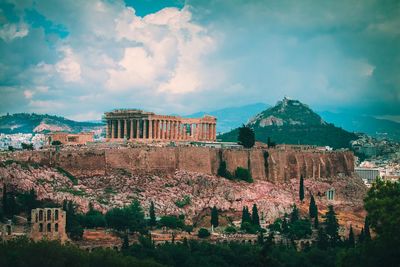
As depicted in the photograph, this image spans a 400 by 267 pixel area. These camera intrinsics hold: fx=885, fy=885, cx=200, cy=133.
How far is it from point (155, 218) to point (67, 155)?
15.1 m

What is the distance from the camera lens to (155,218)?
3652 inches

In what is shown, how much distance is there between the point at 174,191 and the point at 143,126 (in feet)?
86.5

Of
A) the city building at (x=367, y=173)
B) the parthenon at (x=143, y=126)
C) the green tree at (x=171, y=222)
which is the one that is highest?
the parthenon at (x=143, y=126)

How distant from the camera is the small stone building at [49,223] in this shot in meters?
77.0

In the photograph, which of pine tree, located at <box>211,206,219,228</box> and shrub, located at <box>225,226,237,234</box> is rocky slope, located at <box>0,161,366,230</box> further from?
shrub, located at <box>225,226,237,234</box>

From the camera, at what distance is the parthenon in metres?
129

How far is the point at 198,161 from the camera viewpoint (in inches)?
4491

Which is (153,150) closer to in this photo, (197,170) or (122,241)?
(197,170)

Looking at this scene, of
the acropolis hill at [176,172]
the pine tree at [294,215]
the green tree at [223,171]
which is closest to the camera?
the acropolis hill at [176,172]

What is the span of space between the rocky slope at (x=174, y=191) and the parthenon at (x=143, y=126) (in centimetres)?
1915

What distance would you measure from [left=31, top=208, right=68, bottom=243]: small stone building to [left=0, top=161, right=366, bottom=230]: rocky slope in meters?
11.5

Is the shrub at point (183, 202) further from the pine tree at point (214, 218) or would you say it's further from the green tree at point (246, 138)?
the green tree at point (246, 138)

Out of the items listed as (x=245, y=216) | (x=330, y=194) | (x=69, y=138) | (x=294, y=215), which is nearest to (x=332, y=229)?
(x=294, y=215)

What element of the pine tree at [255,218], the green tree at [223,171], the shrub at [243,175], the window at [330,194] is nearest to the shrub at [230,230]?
the pine tree at [255,218]
